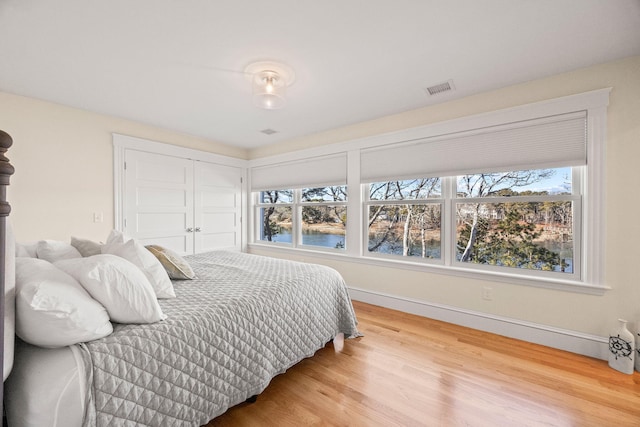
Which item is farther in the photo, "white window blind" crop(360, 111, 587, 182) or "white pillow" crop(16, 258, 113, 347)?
"white window blind" crop(360, 111, 587, 182)

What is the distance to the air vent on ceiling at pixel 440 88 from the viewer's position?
247 cm

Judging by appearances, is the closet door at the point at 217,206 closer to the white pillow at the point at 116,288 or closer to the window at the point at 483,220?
the window at the point at 483,220

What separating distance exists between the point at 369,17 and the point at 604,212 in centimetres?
238

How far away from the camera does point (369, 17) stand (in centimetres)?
164

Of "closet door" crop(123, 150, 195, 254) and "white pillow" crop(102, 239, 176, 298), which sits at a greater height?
"closet door" crop(123, 150, 195, 254)

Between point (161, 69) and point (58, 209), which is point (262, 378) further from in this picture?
point (58, 209)

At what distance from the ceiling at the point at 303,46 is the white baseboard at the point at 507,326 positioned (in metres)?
2.23

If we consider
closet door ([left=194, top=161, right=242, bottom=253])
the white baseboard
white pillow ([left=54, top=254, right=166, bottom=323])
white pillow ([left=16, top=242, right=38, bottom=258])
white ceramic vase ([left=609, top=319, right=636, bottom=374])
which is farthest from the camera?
closet door ([left=194, top=161, right=242, bottom=253])

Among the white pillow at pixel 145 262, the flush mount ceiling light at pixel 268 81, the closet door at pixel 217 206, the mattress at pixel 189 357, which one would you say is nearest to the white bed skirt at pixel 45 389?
the mattress at pixel 189 357

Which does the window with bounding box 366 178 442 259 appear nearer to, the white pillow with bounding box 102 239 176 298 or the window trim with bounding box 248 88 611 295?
the window trim with bounding box 248 88 611 295

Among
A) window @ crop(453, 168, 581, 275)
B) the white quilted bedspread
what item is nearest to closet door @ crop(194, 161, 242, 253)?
the white quilted bedspread

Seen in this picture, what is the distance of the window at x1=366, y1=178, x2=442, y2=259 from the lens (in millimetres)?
3092

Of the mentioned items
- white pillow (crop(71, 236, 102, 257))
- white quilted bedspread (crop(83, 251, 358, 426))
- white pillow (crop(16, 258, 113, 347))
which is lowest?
white quilted bedspread (crop(83, 251, 358, 426))

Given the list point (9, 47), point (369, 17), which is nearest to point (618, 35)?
point (369, 17)
